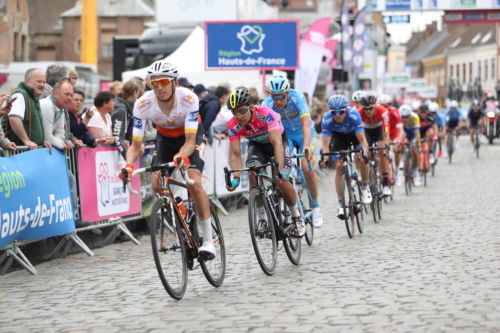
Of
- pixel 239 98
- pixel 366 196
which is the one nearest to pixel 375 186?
pixel 366 196

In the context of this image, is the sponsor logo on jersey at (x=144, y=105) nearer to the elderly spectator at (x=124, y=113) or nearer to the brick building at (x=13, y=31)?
the elderly spectator at (x=124, y=113)

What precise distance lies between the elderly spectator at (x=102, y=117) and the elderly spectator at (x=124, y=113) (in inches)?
6.6

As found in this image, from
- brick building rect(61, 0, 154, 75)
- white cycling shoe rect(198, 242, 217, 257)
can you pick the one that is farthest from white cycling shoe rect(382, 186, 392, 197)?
brick building rect(61, 0, 154, 75)

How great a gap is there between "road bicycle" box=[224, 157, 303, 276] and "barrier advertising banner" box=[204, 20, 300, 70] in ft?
35.5

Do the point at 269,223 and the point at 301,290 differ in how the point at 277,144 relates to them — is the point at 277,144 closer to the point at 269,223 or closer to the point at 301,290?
the point at 269,223

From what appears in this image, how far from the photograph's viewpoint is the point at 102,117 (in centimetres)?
1124

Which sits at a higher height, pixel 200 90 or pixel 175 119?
pixel 200 90

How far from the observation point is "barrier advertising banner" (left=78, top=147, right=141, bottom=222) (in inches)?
403

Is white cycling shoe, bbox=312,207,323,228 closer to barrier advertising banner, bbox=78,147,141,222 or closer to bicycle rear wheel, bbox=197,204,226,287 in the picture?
barrier advertising banner, bbox=78,147,141,222

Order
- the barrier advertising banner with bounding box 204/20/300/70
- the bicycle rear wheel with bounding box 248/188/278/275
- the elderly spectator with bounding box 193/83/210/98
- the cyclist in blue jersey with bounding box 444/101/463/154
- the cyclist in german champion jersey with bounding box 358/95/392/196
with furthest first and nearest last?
the cyclist in blue jersey with bounding box 444/101/463/154 → the barrier advertising banner with bounding box 204/20/300/70 → the elderly spectator with bounding box 193/83/210/98 → the cyclist in german champion jersey with bounding box 358/95/392/196 → the bicycle rear wheel with bounding box 248/188/278/275

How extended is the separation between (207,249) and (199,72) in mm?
14937

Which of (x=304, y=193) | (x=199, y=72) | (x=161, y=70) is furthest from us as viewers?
(x=199, y=72)

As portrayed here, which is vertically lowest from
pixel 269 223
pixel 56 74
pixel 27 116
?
pixel 269 223

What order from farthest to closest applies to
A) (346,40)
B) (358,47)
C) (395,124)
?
1. (358,47)
2. (346,40)
3. (395,124)
